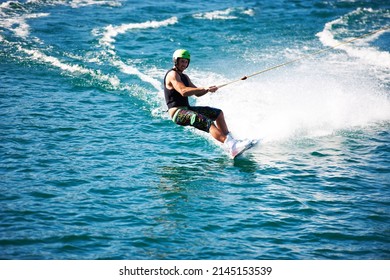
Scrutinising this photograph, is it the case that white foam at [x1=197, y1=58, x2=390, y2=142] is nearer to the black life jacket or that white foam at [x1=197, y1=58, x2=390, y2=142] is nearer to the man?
the man

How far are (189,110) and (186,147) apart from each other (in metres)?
1.02

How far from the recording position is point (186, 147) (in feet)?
36.1

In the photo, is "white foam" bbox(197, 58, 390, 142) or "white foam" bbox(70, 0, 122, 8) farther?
"white foam" bbox(70, 0, 122, 8)

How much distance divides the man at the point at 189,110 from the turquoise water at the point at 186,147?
465 mm

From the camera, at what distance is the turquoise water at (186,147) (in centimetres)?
737

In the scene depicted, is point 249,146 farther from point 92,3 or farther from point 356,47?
point 92,3

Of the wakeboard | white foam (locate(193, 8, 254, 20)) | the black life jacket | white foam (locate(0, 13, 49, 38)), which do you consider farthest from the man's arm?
white foam (locate(193, 8, 254, 20))

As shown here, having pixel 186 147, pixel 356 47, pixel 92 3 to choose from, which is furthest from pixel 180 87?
pixel 92 3

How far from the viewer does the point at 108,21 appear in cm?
2164

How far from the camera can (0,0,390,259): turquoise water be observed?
7.37 meters

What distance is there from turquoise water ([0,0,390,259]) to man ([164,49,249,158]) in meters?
0.46
